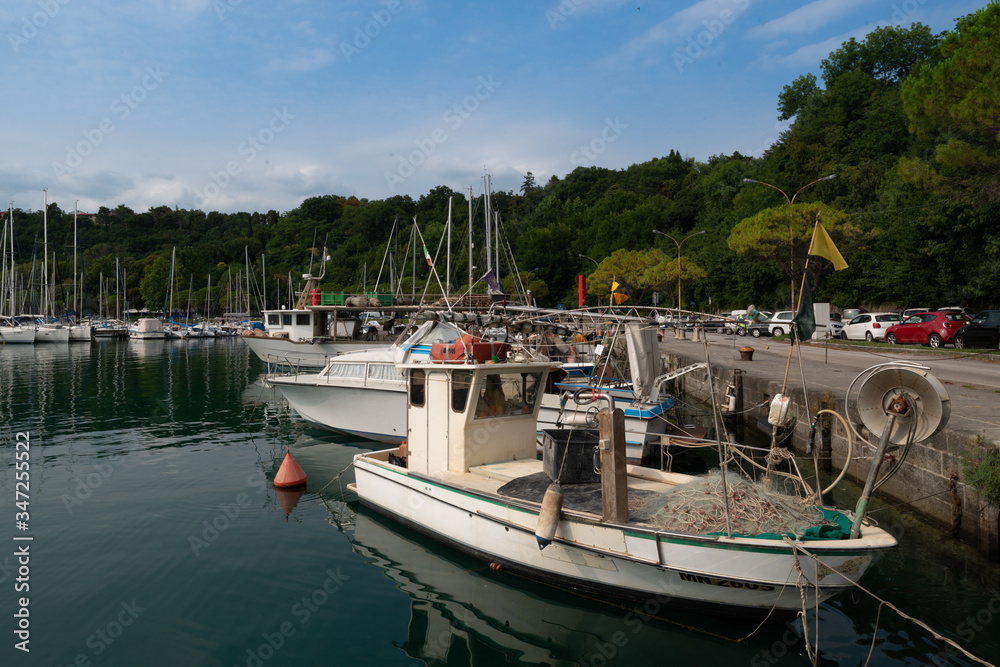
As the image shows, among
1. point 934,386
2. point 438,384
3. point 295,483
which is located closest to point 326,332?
point 295,483

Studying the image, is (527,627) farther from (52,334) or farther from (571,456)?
(52,334)

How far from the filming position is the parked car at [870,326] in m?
28.0

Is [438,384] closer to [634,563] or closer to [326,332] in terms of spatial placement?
[634,563]

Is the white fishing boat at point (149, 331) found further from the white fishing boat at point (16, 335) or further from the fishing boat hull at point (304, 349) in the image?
the fishing boat hull at point (304, 349)

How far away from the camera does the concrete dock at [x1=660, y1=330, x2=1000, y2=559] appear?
8250mm

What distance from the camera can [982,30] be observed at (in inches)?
829

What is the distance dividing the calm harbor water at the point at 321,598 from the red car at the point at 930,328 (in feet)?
55.3

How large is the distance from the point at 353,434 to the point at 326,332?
1657cm

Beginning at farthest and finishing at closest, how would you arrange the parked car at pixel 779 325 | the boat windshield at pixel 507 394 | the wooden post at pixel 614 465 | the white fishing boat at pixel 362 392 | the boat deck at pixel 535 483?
the parked car at pixel 779 325 → the white fishing boat at pixel 362 392 → the boat windshield at pixel 507 394 → the boat deck at pixel 535 483 → the wooden post at pixel 614 465

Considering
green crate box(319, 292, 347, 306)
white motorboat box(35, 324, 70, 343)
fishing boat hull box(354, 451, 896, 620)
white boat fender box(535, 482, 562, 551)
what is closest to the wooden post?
fishing boat hull box(354, 451, 896, 620)

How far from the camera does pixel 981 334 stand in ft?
68.9

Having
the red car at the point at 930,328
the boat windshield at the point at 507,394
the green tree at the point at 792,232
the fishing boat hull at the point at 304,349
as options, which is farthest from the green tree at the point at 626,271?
the boat windshield at the point at 507,394

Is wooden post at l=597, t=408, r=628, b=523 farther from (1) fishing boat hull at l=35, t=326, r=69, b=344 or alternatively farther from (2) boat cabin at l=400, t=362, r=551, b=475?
(1) fishing boat hull at l=35, t=326, r=69, b=344

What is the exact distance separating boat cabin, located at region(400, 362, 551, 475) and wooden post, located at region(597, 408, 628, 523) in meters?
2.67
